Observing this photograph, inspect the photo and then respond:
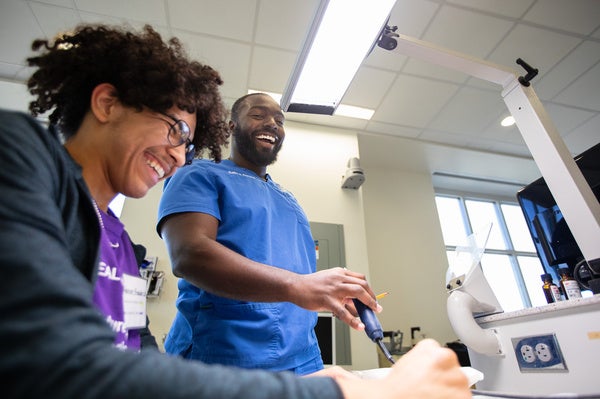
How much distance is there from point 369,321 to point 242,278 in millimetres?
292

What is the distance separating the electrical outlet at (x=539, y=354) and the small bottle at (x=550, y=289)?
384mm

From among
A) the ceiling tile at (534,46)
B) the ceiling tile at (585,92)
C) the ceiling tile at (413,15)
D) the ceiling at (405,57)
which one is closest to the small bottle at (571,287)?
the ceiling at (405,57)

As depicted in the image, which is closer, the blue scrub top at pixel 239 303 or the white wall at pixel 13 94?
the blue scrub top at pixel 239 303

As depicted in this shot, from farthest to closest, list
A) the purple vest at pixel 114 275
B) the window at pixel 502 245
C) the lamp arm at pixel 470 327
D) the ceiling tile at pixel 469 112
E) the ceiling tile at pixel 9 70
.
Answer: the window at pixel 502 245
the ceiling tile at pixel 469 112
the ceiling tile at pixel 9 70
the lamp arm at pixel 470 327
the purple vest at pixel 114 275

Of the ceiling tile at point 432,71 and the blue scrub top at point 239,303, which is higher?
the ceiling tile at point 432,71

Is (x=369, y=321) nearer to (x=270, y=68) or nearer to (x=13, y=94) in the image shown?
(x=270, y=68)

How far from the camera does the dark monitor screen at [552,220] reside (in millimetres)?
1215

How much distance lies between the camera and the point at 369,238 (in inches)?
153

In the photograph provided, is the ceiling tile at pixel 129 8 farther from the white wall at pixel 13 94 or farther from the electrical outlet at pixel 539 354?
the electrical outlet at pixel 539 354

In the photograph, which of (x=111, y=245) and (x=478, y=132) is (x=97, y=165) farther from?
(x=478, y=132)

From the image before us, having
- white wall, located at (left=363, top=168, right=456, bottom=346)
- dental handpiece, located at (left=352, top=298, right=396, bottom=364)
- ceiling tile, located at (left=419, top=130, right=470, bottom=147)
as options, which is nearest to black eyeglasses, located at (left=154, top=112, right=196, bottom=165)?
dental handpiece, located at (left=352, top=298, right=396, bottom=364)

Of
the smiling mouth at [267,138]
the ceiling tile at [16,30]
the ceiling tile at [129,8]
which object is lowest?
the smiling mouth at [267,138]

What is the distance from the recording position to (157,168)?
682 mm

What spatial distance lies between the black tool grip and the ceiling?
159 cm
